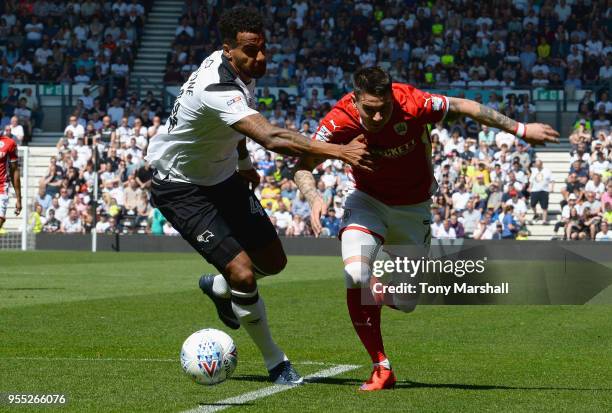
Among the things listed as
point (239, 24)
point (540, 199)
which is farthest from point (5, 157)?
point (540, 199)

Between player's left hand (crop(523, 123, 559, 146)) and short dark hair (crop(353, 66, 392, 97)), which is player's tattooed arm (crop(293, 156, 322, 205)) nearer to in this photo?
A: short dark hair (crop(353, 66, 392, 97))

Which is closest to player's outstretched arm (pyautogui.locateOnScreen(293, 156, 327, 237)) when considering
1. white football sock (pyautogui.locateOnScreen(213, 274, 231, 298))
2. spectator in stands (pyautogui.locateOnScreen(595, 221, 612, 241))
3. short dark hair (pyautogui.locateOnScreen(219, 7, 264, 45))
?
Answer: short dark hair (pyautogui.locateOnScreen(219, 7, 264, 45))

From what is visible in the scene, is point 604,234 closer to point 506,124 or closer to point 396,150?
point 396,150

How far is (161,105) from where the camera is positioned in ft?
124

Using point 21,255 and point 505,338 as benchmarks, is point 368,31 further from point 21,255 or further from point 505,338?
point 505,338

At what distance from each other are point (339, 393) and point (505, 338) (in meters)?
4.66

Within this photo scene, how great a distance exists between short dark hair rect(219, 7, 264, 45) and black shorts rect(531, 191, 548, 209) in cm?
2396

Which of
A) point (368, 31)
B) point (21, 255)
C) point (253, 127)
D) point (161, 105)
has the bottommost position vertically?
point (21, 255)

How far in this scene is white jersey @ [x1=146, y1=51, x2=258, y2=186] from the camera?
803 centimetres

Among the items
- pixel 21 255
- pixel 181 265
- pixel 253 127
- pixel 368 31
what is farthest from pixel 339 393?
pixel 368 31

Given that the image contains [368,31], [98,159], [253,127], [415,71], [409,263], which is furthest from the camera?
[368,31]

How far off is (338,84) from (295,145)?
3033cm

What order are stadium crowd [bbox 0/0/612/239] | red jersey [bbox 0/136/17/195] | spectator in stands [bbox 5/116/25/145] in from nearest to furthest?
red jersey [bbox 0/136/17/195] < stadium crowd [bbox 0/0/612/239] < spectator in stands [bbox 5/116/25/145]

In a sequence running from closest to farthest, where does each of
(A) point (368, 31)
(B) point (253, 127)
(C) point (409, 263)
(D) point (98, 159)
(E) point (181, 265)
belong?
1. (B) point (253, 127)
2. (C) point (409, 263)
3. (E) point (181, 265)
4. (D) point (98, 159)
5. (A) point (368, 31)
